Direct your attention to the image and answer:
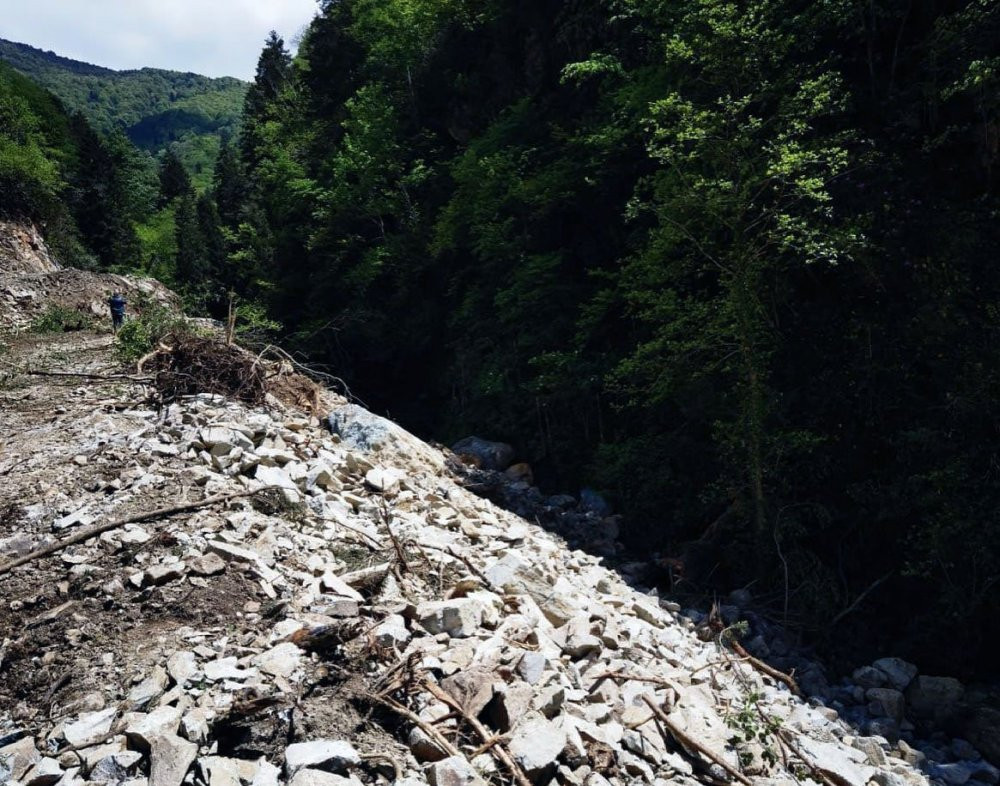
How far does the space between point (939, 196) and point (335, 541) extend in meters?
8.74

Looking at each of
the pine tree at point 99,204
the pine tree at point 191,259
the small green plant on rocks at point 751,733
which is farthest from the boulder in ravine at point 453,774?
the pine tree at point 99,204

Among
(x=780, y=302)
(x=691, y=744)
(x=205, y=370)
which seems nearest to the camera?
(x=691, y=744)

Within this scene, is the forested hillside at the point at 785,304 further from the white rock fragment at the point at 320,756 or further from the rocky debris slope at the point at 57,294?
the rocky debris slope at the point at 57,294

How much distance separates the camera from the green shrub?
15.1 m

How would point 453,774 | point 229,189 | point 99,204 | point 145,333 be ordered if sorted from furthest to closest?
point 229,189, point 99,204, point 145,333, point 453,774

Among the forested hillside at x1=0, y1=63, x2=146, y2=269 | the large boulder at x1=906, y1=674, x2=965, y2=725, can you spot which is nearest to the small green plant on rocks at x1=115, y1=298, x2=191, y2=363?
the large boulder at x1=906, y1=674, x2=965, y2=725

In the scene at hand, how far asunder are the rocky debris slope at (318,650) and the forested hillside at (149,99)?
351ft

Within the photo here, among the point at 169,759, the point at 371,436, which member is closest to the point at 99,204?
the point at 371,436

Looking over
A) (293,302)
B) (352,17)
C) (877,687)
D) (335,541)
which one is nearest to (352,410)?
(335,541)

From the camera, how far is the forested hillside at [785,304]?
7.82m

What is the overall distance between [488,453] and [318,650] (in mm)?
10383

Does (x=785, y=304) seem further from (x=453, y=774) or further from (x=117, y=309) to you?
(x=117, y=309)

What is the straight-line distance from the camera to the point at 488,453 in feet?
46.0

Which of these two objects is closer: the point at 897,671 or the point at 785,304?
the point at 897,671
